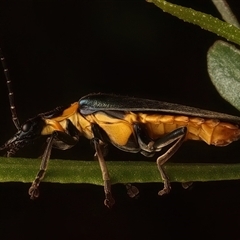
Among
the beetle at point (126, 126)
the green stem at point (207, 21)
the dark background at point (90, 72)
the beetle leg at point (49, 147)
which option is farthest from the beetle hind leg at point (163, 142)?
the dark background at point (90, 72)

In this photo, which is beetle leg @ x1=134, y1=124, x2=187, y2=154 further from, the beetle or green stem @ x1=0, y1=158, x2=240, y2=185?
green stem @ x1=0, y1=158, x2=240, y2=185

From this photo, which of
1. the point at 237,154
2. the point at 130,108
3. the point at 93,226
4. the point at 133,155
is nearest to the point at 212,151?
the point at 237,154

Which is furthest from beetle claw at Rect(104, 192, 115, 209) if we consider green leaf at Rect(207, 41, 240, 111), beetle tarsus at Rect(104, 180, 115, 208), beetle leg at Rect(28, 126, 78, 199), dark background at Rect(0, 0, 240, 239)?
dark background at Rect(0, 0, 240, 239)

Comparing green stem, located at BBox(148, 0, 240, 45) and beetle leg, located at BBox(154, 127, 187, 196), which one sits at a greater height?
green stem, located at BBox(148, 0, 240, 45)

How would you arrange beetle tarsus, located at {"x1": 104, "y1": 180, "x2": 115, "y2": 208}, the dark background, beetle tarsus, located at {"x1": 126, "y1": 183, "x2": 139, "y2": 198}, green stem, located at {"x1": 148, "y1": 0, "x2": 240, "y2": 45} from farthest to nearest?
the dark background
beetle tarsus, located at {"x1": 126, "y1": 183, "x2": 139, "y2": 198}
beetle tarsus, located at {"x1": 104, "y1": 180, "x2": 115, "y2": 208}
green stem, located at {"x1": 148, "y1": 0, "x2": 240, "y2": 45}

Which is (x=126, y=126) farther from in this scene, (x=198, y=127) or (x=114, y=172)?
(x=114, y=172)

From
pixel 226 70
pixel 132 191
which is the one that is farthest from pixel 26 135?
pixel 226 70

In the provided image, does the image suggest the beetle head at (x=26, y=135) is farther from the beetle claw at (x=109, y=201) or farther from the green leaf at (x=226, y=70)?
the green leaf at (x=226, y=70)
